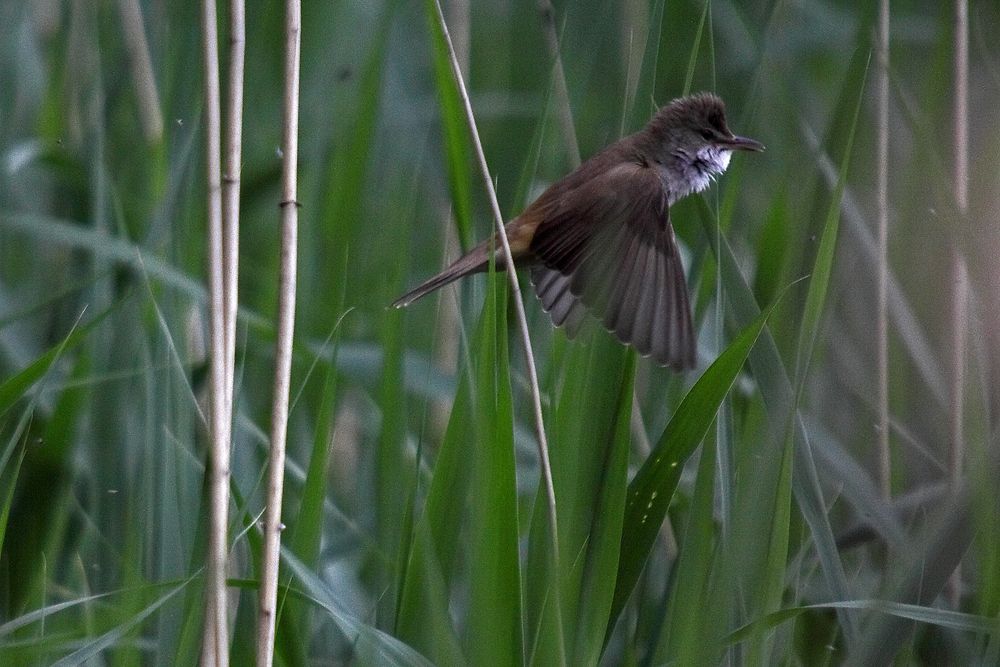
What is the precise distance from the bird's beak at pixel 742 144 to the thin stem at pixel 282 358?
0.71m

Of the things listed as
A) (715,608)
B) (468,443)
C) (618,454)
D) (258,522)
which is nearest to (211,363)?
(258,522)

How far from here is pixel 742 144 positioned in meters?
1.78

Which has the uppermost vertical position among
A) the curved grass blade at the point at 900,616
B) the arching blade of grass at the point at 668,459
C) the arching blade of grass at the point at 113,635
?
A: the arching blade of grass at the point at 668,459

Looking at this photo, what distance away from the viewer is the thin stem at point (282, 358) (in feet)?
4.19

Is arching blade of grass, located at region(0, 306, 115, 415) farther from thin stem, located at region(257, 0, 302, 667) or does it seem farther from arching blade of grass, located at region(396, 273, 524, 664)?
arching blade of grass, located at region(396, 273, 524, 664)

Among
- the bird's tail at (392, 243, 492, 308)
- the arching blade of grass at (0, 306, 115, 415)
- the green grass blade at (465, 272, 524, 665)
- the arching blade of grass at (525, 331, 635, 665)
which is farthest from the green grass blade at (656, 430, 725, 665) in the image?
the arching blade of grass at (0, 306, 115, 415)

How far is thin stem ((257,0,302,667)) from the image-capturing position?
1278 mm

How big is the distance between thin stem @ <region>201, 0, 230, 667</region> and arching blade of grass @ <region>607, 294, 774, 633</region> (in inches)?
17.6

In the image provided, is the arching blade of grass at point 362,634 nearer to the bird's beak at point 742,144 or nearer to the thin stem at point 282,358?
the thin stem at point 282,358

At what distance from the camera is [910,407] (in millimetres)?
2328

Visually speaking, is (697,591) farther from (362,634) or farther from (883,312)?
(883,312)

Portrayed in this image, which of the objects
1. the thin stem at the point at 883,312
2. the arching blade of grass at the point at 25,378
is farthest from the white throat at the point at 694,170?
the arching blade of grass at the point at 25,378

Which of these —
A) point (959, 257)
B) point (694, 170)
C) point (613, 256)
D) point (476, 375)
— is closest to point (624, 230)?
point (613, 256)

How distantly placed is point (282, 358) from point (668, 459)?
444 mm
